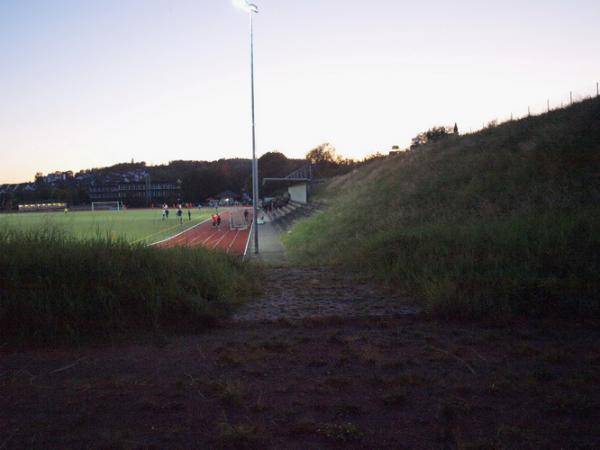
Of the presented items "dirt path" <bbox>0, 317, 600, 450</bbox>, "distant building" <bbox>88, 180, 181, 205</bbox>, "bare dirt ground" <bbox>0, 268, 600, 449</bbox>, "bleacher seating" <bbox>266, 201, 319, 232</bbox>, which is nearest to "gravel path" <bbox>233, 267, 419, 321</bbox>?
"bare dirt ground" <bbox>0, 268, 600, 449</bbox>

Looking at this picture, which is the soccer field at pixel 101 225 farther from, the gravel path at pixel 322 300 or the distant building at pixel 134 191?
the distant building at pixel 134 191

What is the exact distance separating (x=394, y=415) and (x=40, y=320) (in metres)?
3.85

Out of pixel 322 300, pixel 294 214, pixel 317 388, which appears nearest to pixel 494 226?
pixel 322 300

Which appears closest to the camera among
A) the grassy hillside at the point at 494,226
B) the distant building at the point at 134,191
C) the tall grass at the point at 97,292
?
the tall grass at the point at 97,292

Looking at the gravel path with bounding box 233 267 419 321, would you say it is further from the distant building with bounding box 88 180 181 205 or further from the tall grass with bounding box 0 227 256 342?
the distant building with bounding box 88 180 181 205

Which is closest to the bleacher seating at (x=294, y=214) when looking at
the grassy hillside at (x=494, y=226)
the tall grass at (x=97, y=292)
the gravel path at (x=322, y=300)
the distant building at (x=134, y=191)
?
the grassy hillside at (x=494, y=226)

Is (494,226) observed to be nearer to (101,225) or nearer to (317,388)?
(317,388)

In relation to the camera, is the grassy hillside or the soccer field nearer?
the grassy hillside

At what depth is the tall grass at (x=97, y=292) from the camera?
4922 mm

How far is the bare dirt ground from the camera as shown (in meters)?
2.84

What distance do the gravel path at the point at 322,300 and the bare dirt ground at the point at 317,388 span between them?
0.30 m

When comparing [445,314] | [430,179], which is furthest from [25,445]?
[430,179]

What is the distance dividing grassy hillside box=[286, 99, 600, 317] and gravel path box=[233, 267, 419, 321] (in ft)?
1.28

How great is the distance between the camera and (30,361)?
426 centimetres
